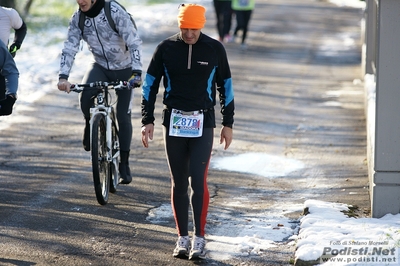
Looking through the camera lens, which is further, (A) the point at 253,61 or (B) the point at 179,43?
(A) the point at 253,61

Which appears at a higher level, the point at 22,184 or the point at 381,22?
the point at 381,22

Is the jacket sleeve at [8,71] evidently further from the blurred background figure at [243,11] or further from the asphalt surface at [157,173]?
the blurred background figure at [243,11]

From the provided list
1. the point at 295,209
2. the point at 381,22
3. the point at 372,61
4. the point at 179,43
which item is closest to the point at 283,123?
the point at 372,61

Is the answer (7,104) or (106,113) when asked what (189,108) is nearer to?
(106,113)

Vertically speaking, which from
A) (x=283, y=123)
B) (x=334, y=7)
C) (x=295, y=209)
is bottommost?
(x=334, y=7)

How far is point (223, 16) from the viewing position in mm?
20703

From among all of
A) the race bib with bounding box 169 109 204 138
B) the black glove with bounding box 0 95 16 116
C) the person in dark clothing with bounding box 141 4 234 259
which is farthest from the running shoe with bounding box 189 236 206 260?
the black glove with bounding box 0 95 16 116

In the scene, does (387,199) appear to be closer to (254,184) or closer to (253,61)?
(254,184)

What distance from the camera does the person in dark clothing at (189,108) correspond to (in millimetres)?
6203

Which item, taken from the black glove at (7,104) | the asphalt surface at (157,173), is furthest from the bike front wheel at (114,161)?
the black glove at (7,104)

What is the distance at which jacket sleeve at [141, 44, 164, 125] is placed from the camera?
6.27m

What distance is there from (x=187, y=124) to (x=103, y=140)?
1.95 meters

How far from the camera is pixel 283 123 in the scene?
12.5 metres

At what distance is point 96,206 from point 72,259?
62.8 inches
